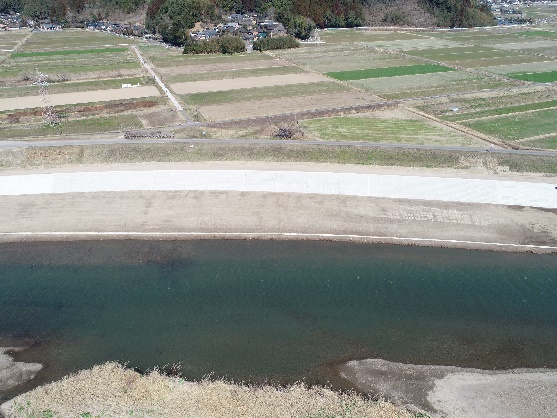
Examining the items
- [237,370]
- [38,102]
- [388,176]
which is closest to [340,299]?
[237,370]

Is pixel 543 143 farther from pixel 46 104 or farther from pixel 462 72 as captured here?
pixel 46 104

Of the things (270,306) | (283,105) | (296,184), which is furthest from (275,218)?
(283,105)

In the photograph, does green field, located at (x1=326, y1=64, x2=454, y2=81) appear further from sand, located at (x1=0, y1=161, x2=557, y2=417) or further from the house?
the house

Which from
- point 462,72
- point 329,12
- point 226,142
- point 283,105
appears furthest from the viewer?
point 329,12

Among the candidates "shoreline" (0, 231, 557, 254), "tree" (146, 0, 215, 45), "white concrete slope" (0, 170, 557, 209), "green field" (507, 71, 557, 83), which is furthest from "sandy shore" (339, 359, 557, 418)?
"tree" (146, 0, 215, 45)

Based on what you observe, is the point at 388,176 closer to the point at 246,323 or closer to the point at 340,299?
the point at 340,299
